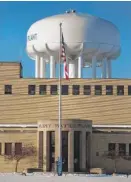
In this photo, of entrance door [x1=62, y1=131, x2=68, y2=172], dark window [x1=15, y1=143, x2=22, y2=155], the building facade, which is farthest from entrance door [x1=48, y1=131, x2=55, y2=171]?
the building facade

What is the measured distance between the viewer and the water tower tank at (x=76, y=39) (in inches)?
2832

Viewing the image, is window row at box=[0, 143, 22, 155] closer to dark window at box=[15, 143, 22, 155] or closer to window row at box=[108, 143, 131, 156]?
dark window at box=[15, 143, 22, 155]

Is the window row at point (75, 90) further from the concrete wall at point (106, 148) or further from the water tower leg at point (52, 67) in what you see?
the concrete wall at point (106, 148)

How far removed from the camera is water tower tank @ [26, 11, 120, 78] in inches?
2832

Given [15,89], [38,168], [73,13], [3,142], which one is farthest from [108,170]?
[73,13]

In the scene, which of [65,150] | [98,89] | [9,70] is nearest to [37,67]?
[9,70]

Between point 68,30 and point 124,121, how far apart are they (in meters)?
13.4

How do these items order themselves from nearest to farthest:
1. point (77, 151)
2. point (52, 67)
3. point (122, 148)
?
point (77, 151), point (122, 148), point (52, 67)

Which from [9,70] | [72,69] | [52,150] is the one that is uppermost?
[72,69]

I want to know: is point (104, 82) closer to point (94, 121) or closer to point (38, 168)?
point (94, 121)

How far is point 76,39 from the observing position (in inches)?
2837

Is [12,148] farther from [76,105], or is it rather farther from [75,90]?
[75,90]

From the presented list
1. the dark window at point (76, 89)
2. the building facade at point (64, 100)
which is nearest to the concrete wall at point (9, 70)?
the building facade at point (64, 100)

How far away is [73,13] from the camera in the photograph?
2975 inches
